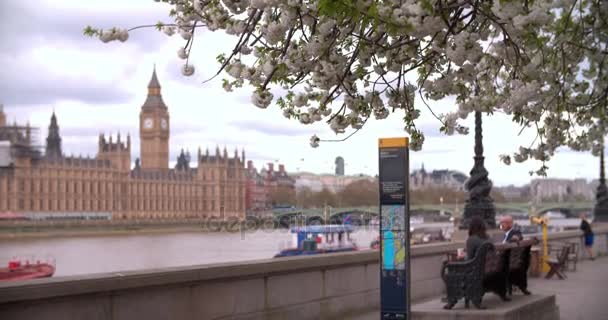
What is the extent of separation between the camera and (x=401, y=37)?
219 inches

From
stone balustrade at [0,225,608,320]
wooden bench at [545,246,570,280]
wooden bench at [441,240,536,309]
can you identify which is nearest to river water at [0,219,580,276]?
wooden bench at [545,246,570,280]

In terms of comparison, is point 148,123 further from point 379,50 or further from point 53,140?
point 379,50

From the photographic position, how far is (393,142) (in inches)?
236

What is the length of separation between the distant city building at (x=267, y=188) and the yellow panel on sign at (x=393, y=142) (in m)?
40.9

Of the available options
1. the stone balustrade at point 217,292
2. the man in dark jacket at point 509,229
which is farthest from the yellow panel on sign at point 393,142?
the man in dark jacket at point 509,229

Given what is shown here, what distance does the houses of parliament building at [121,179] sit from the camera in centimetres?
9462

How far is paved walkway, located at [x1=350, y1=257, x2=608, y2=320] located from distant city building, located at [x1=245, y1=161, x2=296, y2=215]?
3382cm

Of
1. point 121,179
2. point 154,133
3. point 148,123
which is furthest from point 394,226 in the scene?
point 148,123

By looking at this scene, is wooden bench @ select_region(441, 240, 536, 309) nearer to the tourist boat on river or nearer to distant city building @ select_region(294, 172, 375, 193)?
the tourist boat on river

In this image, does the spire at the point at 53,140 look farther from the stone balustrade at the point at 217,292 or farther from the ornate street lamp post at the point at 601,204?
the stone balustrade at the point at 217,292

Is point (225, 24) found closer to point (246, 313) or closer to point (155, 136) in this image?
point (246, 313)

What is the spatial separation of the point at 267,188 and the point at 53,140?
50.9m

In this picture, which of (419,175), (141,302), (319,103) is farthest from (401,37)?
(419,175)

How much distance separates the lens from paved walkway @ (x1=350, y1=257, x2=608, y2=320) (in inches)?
323
